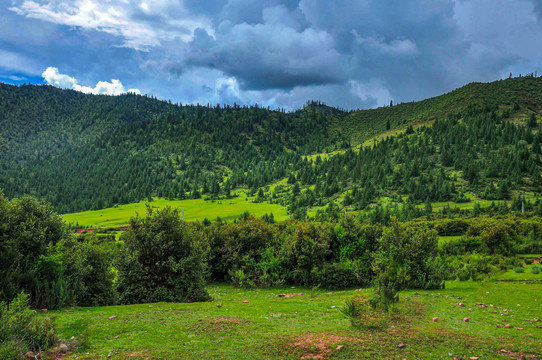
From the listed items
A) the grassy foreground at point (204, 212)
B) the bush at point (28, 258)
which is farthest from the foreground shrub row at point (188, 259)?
the grassy foreground at point (204, 212)

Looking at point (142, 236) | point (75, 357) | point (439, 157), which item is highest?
point (439, 157)

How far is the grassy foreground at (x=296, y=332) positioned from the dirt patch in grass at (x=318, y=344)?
0.11 feet

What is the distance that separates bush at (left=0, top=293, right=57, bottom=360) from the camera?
8.79 meters

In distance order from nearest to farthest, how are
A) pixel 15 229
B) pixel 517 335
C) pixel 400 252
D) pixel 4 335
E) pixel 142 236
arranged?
pixel 4 335 < pixel 517 335 < pixel 15 229 < pixel 142 236 < pixel 400 252

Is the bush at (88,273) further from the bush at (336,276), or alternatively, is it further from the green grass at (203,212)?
the green grass at (203,212)

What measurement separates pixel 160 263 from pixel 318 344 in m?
12.4

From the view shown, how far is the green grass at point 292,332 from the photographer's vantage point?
10.5 metres

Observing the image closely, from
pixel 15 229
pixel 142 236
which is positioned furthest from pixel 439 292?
pixel 15 229

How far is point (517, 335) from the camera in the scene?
39.3 feet

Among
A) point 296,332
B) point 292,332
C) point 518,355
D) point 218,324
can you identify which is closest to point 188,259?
point 218,324

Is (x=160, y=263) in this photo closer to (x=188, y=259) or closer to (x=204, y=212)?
(x=188, y=259)

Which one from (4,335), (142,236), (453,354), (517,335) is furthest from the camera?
(142,236)

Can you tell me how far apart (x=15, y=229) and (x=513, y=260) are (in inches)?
2178

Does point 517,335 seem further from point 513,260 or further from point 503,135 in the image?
point 503,135
